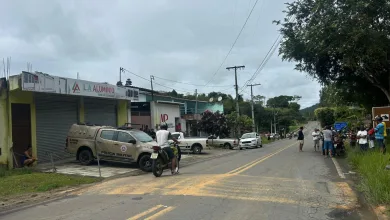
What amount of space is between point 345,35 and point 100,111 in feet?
46.7

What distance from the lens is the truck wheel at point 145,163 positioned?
14922 mm

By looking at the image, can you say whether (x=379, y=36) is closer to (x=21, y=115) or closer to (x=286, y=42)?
(x=286, y=42)

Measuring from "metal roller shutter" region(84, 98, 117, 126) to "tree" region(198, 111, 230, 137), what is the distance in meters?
15.7

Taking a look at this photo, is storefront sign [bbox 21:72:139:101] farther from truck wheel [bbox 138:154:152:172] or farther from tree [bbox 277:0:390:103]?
tree [bbox 277:0:390:103]

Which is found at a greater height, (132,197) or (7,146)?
(7,146)

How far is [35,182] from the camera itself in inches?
465

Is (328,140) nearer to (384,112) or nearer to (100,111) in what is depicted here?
(384,112)

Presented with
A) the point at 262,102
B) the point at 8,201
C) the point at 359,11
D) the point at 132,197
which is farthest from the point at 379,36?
the point at 262,102

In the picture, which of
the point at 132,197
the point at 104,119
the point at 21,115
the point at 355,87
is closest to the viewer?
→ the point at 132,197

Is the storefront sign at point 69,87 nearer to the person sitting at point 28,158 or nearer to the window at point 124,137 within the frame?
the person sitting at point 28,158

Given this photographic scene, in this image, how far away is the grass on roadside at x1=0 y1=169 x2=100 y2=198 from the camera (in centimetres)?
1074

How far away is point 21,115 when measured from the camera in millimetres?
16547

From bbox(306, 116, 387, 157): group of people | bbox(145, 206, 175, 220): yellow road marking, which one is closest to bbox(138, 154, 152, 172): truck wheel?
bbox(145, 206, 175, 220): yellow road marking

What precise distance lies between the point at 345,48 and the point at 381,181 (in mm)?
12486
